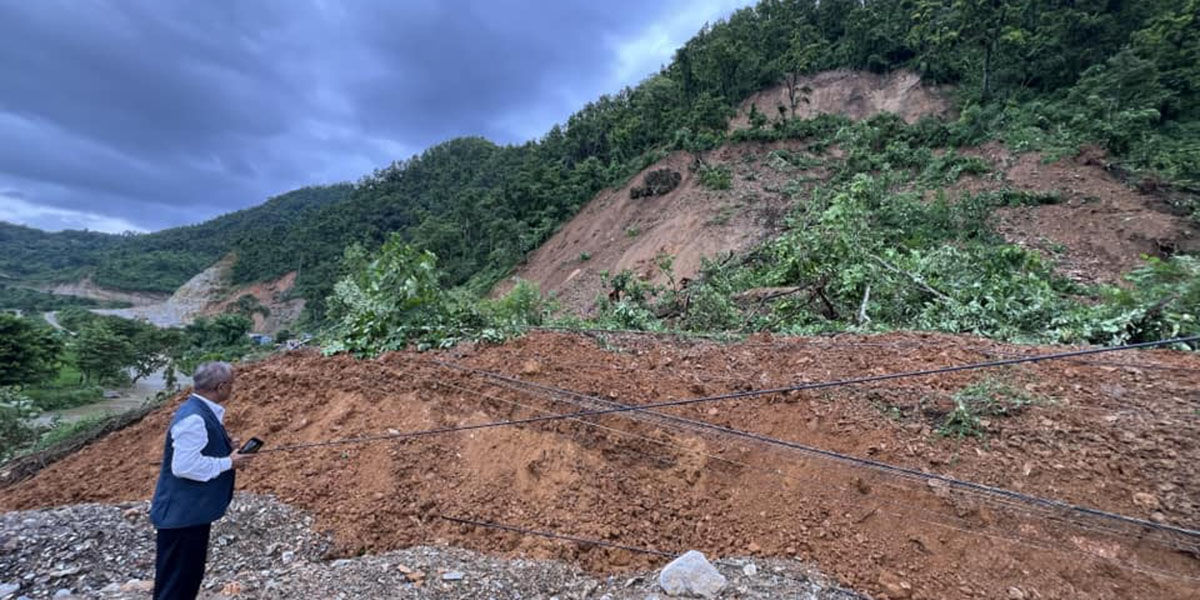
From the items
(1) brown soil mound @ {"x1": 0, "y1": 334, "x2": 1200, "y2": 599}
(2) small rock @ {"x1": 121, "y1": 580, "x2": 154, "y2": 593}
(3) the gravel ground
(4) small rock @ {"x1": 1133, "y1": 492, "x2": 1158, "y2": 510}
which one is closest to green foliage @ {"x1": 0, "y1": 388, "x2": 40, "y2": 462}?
(1) brown soil mound @ {"x1": 0, "y1": 334, "x2": 1200, "y2": 599}

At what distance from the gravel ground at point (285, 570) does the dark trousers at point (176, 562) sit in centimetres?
36

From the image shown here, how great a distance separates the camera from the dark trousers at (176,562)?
2340 millimetres

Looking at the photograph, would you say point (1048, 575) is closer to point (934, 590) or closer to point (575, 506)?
point (934, 590)

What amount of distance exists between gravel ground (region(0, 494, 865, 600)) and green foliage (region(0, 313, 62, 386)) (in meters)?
23.9

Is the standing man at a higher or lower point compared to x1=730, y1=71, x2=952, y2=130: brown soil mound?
lower

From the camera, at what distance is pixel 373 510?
3330 millimetres

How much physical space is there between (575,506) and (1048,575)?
8.06 ft

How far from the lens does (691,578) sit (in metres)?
2.67

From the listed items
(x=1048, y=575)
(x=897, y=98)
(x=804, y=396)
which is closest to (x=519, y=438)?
(x=804, y=396)

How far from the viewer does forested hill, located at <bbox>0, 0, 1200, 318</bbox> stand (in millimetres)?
15297

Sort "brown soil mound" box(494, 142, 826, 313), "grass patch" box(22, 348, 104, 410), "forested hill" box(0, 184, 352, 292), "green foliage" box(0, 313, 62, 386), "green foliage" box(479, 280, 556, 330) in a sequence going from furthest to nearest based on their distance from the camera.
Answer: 1. "forested hill" box(0, 184, 352, 292)
2. "grass patch" box(22, 348, 104, 410)
3. "green foliage" box(0, 313, 62, 386)
4. "brown soil mound" box(494, 142, 826, 313)
5. "green foliage" box(479, 280, 556, 330)

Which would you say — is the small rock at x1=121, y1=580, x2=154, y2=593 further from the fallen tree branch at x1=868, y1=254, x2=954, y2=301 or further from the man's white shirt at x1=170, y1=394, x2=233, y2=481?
the fallen tree branch at x1=868, y1=254, x2=954, y2=301

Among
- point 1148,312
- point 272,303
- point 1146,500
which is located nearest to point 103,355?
point 272,303

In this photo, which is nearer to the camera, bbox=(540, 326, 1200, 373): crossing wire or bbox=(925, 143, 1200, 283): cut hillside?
bbox=(540, 326, 1200, 373): crossing wire
